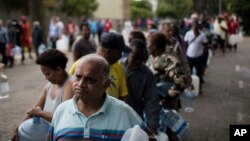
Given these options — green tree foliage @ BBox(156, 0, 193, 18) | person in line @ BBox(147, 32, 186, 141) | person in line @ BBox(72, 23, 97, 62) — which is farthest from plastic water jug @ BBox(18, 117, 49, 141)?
green tree foliage @ BBox(156, 0, 193, 18)

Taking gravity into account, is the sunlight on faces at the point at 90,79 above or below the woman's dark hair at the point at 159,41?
above

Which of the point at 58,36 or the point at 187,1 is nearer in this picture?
the point at 58,36

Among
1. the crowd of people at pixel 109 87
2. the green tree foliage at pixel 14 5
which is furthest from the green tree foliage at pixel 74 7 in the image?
the crowd of people at pixel 109 87

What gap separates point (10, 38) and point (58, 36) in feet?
18.1

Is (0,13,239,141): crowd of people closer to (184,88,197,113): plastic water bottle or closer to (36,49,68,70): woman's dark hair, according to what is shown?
(36,49,68,70): woman's dark hair

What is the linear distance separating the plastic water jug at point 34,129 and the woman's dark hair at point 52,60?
1.49 feet

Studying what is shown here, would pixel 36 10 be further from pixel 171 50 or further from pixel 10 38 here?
pixel 171 50

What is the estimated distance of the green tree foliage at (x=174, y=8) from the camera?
60.8 metres

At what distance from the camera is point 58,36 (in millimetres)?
23406

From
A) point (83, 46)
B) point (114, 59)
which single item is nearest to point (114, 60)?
point (114, 59)

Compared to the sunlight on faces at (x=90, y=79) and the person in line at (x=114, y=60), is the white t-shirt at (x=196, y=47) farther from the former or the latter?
the sunlight on faces at (x=90, y=79)

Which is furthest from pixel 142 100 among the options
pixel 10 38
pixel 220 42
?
pixel 220 42

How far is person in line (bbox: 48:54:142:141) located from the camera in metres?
2.96

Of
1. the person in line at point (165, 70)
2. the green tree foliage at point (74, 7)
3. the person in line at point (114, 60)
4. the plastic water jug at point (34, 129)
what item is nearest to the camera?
the plastic water jug at point (34, 129)
